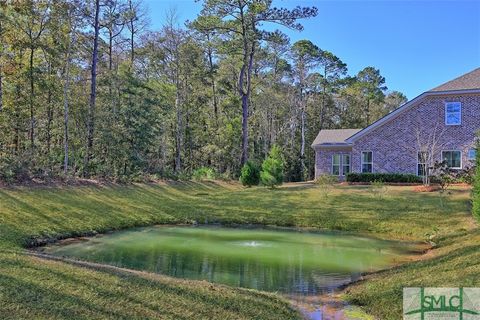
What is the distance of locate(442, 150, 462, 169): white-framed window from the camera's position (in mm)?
23484

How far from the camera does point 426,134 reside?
2420cm

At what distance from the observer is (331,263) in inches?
424

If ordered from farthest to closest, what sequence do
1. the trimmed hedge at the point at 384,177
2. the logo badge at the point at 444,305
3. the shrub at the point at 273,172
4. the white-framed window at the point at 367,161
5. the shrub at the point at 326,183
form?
1. the white-framed window at the point at 367,161
2. the shrub at the point at 273,172
3. the trimmed hedge at the point at 384,177
4. the shrub at the point at 326,183
5. the logo badge at the point at 444,305

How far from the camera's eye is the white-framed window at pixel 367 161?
26.1m

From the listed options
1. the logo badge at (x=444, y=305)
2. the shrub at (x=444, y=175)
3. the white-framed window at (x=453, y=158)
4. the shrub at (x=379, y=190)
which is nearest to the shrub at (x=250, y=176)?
the shrub at (x=379, y=190)

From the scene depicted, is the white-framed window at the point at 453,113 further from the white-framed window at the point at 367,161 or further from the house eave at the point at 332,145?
the house eave at the point at 332,145

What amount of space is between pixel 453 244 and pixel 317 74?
36024mm

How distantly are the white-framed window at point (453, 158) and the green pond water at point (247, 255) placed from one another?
39.4 ft

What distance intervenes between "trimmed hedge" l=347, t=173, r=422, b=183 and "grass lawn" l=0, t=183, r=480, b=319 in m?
2.54

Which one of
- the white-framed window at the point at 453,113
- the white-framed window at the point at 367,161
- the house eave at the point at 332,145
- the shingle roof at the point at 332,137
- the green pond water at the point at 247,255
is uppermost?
the white-framed window at the point at 453,113

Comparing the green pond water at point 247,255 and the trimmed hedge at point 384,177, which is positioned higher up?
the trimmed hedge at point 384,177

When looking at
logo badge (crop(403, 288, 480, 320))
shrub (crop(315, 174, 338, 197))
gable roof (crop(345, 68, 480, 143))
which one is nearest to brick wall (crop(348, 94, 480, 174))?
gable roof (crop(345, 68, 480, 143))

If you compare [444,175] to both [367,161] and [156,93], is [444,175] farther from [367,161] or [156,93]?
[156,93]

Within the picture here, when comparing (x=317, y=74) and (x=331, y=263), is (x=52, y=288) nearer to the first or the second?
(x=331, y=263)
